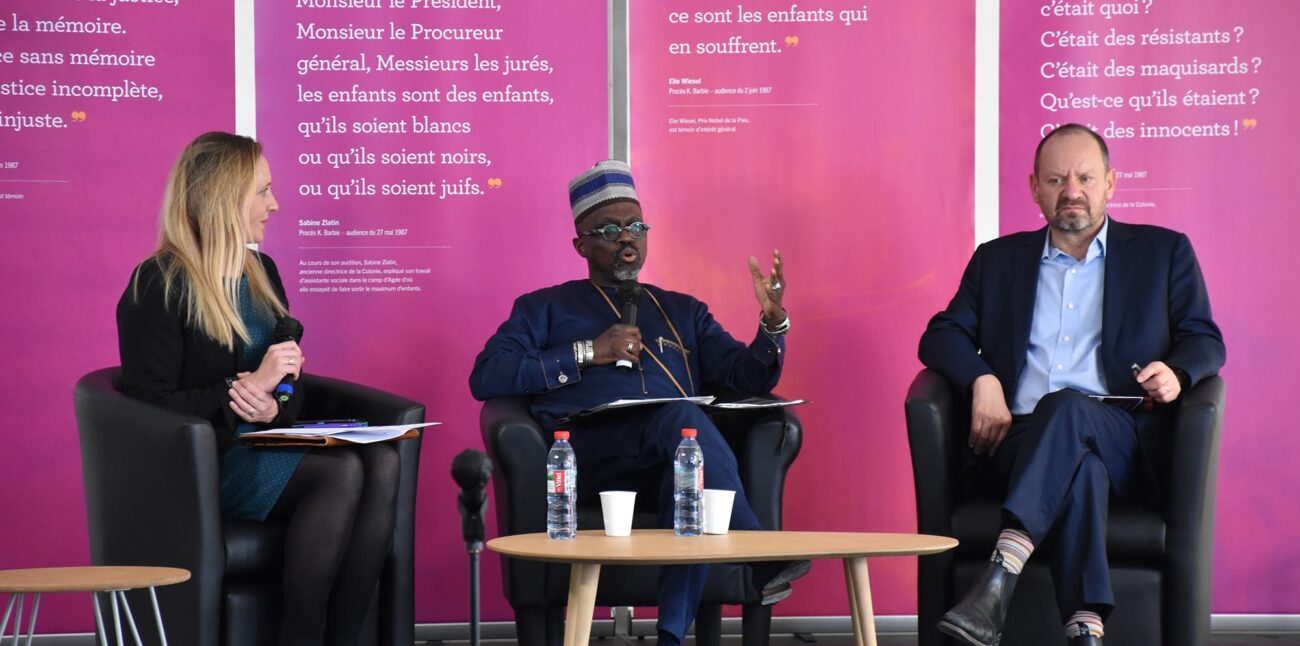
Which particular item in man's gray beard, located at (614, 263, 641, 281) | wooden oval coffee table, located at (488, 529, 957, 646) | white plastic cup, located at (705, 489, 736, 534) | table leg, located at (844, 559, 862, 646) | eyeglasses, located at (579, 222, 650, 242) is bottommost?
table leg, located at (844, 559, 862, 646)

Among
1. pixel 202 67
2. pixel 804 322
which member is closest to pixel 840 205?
pixel 804 322

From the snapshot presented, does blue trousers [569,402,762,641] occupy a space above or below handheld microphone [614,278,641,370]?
below

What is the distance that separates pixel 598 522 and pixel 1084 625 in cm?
119

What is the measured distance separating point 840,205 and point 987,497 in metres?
1.32

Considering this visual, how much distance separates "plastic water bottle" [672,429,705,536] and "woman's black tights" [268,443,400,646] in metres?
0.72

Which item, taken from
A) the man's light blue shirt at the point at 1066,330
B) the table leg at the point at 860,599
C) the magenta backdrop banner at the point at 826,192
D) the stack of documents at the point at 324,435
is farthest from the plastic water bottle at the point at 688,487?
the magenta backdrop banner at the point at 826,192

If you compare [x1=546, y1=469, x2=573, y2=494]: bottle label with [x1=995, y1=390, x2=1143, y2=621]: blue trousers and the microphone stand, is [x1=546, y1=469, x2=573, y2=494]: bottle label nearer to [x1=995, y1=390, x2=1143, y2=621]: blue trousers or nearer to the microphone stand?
[x1=995, y1=390, x2=1143, y2=621]: blue trousers

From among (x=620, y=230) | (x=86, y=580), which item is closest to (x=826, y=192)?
(x=620, y=230)

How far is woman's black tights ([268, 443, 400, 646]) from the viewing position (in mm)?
3158

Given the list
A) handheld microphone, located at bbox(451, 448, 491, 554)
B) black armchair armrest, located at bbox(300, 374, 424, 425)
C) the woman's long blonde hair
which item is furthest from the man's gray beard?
handheld microphone, located at bbox(451, 448, 491, 554)

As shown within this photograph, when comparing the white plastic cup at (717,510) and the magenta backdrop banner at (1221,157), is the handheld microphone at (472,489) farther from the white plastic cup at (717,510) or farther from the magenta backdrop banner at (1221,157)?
the magenta backdrop banner at (1221,157)

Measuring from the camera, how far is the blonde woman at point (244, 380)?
126 inches

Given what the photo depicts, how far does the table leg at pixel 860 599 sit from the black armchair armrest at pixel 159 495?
1.41 metres

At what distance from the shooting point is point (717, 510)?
9.63 ft
